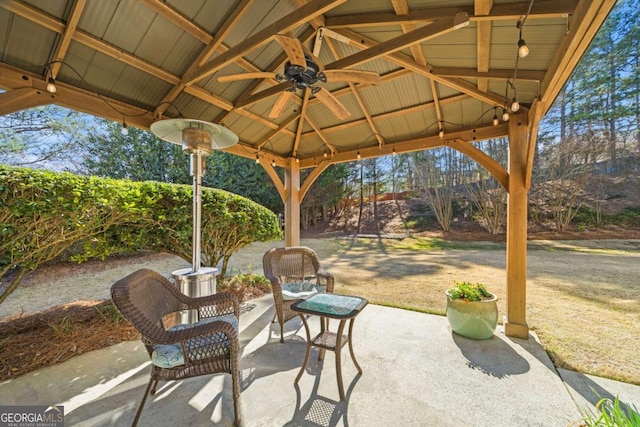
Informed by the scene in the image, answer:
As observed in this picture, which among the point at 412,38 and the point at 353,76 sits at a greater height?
the point at 412,38

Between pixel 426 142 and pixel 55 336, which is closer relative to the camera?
pixel 55 336

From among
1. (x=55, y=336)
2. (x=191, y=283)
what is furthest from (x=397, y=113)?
(x=55, y=336)

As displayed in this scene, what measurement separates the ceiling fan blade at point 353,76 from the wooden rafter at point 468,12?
17.3 inches

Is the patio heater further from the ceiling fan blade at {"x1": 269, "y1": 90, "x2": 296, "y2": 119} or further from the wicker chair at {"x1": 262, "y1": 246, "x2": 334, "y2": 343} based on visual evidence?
the wicker chair at {"x1": 262, "y1": 246, "x2": 334, "y2": 343}

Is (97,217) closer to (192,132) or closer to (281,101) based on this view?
(192,132)

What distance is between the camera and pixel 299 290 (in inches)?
120

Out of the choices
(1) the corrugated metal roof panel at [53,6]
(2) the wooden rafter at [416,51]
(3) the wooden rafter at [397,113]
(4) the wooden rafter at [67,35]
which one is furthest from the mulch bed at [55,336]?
(2) the wooden rafter at [416,51]

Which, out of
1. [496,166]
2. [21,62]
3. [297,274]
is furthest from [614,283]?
[21,62]

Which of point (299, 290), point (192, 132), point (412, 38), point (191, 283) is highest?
point (412, 38)

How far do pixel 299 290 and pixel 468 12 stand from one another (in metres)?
3.10

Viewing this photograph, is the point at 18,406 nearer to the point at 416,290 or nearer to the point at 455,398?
the point at 455,398

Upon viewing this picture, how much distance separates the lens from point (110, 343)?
2689 millimetres

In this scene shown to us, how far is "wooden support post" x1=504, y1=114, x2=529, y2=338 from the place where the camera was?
291 cm

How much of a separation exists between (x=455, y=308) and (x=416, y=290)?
1976 mm
